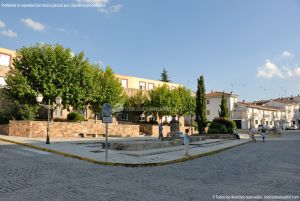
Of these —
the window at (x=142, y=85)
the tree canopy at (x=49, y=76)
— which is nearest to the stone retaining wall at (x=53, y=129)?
the tree canopy at (x=49, y=76)

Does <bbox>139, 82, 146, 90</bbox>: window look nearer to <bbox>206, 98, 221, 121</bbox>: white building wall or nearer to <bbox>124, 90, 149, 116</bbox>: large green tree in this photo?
<bbox>124, 90, 149, 116</bbox>: large green tree

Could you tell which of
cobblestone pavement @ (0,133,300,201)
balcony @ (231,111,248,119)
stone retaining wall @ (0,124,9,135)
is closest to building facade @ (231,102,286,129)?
balcony @ (231,111,248,119)

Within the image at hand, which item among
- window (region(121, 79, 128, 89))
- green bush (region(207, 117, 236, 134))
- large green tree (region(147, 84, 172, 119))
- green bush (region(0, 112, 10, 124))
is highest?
window (region(121, 79, 128, 89))

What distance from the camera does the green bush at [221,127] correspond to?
36178mm

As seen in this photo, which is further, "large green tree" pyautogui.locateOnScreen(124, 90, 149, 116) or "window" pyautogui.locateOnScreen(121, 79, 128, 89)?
"window" pyautogui.locateOnScreen(121, 79, 128, 89)

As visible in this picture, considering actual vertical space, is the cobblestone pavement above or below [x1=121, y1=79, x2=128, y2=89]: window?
below

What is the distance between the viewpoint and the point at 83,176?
9414 millimetres

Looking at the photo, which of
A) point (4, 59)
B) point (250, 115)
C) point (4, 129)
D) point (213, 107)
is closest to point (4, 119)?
point (4, 129)

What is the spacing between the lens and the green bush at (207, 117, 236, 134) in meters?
36.2

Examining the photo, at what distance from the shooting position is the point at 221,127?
3669 cm

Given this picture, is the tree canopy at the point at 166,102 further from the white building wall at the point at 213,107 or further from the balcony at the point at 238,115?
the balcony at the point at 238,115

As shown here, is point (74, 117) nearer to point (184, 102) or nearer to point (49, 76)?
point (49, 76)

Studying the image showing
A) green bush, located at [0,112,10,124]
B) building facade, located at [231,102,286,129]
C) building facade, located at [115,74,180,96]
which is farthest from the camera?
building facade, located at [231,102,286,129]

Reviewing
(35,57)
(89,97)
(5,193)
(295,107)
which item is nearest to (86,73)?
(89,97)
